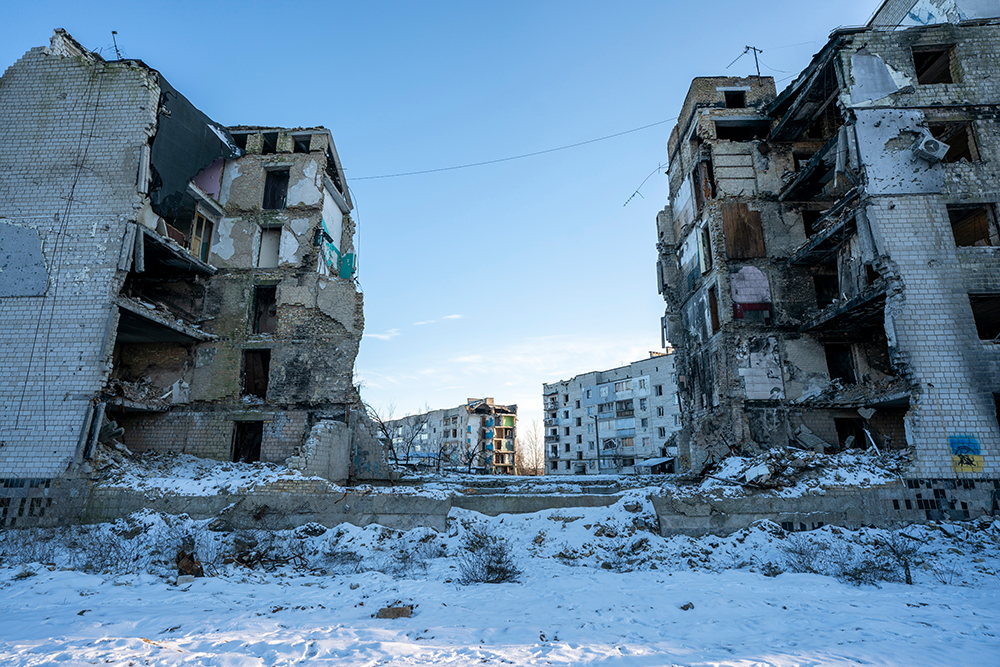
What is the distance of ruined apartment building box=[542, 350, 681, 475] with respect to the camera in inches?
2007

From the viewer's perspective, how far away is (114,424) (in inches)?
601

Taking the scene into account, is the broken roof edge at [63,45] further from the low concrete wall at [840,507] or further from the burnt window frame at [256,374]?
the low concrete wall at [840,507]

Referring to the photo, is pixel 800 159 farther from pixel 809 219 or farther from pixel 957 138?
pixel 957 138

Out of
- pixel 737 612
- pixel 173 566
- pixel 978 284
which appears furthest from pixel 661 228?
pixel 173 566

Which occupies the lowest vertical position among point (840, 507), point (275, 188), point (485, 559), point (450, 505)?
point (485, 559)

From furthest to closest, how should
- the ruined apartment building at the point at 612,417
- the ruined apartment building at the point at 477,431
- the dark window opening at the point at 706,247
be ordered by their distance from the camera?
the ruined apartment building at the point at 477,431
the ruined apartment building at the point at 612,417
the dark window opening at the point at 706,247

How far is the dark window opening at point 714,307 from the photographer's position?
784 inches

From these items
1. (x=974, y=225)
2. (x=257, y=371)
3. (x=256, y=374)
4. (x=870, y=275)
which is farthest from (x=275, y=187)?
(x=974, y=225)

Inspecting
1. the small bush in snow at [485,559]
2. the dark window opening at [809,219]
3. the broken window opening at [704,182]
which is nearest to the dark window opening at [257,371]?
the small bush in snow at [485,559]

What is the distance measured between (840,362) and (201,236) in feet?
80.1

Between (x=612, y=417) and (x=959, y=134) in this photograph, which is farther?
(x=612, y=417)

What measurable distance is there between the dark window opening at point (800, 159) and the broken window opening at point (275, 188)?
20687mm

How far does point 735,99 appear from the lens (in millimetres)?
22266

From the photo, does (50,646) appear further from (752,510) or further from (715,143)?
(715,143)
